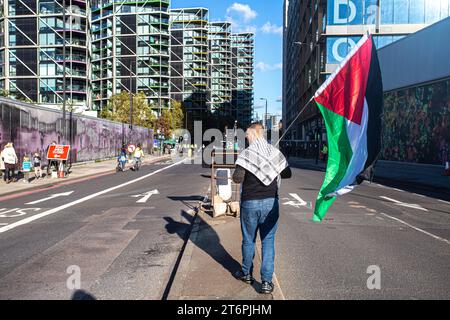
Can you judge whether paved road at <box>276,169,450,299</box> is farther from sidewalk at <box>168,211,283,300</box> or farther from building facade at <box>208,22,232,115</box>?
building facade at <box>208,22,232,115</box>

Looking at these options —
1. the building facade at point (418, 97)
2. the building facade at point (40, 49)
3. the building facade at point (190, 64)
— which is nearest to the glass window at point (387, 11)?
the building facade at point (418, 97)

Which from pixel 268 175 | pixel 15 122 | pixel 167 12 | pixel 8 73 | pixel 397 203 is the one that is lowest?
pixel 397 203

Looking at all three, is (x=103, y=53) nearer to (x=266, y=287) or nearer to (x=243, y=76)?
(x=243, y=76)

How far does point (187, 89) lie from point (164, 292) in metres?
111

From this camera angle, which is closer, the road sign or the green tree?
the road sign

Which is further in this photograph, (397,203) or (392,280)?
(397,203)

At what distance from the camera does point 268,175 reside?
4316mm

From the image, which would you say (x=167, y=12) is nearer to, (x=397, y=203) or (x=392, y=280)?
(x=397, y=203)

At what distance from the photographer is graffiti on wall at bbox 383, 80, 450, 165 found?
84.4ft

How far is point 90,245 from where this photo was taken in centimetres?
667

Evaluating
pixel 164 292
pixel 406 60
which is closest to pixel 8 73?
pixel 406 60

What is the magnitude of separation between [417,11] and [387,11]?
2.98 m

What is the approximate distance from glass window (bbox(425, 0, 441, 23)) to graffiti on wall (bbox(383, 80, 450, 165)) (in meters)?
13.3

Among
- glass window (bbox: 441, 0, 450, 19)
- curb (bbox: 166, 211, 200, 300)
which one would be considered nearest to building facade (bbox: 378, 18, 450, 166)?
glass window (bbox: 441, 0, 450, 19)
